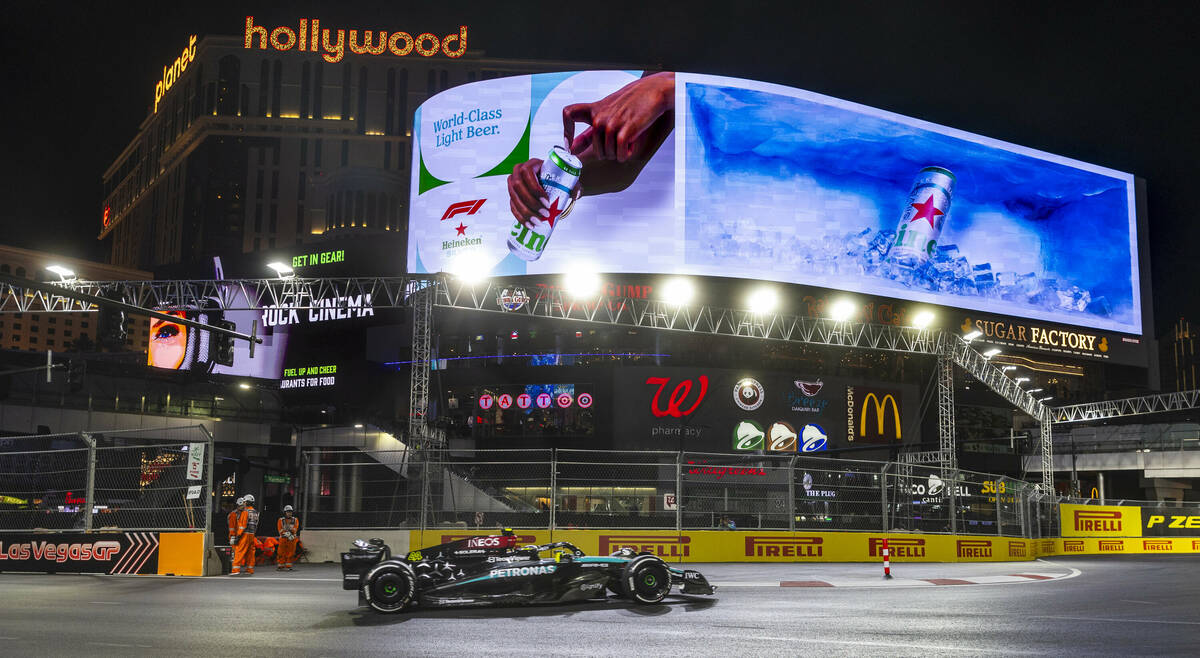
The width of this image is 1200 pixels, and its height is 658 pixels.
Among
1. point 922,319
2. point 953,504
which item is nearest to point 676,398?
point 922,319

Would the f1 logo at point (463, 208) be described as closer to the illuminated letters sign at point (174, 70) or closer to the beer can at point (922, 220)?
the beer can at point (922, 220)

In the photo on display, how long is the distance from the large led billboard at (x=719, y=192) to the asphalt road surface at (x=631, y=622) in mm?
26339

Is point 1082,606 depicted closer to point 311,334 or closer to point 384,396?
point 384,396

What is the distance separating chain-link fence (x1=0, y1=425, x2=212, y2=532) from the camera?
18.7 metres

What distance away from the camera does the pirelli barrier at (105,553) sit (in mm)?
19016

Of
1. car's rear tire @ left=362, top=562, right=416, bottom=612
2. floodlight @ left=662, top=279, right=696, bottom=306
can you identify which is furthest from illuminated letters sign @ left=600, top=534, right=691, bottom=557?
floodlight @ left=662, top=279, right=696, bottom=306

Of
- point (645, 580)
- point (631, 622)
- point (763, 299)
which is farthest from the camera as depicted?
point (763, 299)

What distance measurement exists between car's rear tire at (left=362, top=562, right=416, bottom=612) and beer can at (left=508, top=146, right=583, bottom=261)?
3000cm

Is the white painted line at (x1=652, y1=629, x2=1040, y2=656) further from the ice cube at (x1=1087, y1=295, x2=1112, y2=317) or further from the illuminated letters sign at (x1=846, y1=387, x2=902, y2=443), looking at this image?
the ice cube at (x1=1087, y1=295, x2=1112, y2=317)

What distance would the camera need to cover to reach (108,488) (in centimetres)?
1930

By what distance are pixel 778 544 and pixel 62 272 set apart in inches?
998

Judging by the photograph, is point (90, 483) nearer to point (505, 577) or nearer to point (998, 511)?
point (505, 577)

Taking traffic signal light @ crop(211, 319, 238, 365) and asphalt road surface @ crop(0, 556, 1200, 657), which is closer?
asphalt road surface @ crop(0, 556, 1200, 657)

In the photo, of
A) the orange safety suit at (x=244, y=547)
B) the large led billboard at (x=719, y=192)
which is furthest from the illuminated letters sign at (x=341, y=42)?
the orange safety suit at (x=244, y=547)
